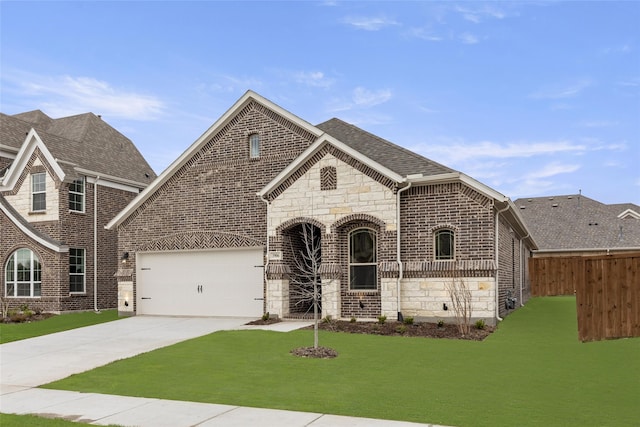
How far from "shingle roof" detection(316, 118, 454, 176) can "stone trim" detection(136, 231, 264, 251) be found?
16.6ft

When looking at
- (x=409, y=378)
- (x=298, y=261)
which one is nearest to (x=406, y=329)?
(x=298, y=261)

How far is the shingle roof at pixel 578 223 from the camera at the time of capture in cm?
4300

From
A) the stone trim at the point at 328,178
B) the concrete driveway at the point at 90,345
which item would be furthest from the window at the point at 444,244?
the concrete driveway at the point at 90,345

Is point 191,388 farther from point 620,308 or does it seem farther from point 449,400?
point 620,308

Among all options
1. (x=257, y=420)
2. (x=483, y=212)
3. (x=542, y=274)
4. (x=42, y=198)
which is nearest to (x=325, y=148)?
(x=483, y=212)

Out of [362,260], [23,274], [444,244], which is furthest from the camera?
[23,274]

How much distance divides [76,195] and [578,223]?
123 ft

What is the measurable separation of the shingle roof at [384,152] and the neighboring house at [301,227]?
0.08 m

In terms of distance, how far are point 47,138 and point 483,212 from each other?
19.3m

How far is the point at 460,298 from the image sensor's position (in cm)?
1653

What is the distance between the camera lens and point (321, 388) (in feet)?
30.3

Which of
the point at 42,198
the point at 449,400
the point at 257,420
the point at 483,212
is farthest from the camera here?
the point at 42,198

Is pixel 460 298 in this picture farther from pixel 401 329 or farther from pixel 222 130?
pixel 222 130

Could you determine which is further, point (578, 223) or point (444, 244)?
point (578, 223)
